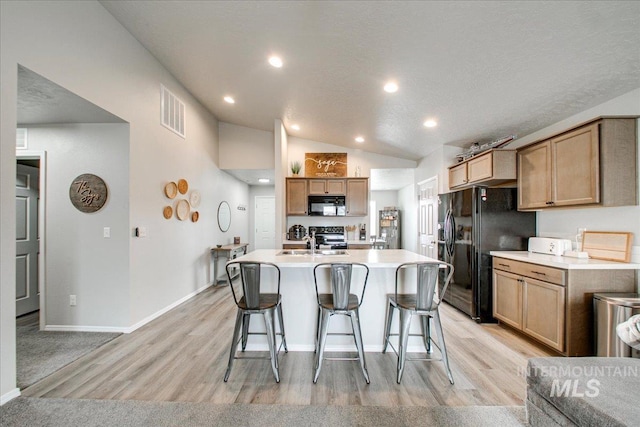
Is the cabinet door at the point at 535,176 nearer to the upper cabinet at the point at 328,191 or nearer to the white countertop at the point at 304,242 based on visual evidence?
the upper cabinet at the point at 328,191

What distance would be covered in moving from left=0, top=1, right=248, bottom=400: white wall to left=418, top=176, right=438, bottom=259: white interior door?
4.17 meters

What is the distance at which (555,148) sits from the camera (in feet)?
9.02

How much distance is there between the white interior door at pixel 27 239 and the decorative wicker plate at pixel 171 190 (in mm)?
1873

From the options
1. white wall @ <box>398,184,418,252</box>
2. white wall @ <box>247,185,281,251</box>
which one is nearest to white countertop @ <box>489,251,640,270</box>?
white wall @ <box>398,184,418,252</box>

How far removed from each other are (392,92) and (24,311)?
219 inches

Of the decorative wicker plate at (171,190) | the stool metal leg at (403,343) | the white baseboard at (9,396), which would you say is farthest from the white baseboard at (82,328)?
the stool metal leg at (403,343)

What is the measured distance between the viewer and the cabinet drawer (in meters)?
2.44

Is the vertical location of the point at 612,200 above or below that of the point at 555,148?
below

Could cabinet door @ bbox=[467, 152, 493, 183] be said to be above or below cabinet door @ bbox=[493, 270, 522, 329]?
above

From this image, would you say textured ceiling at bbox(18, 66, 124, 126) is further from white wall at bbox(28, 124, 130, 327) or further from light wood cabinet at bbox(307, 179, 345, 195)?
light wood cabinet at bbox(307, 179, 345, 195)

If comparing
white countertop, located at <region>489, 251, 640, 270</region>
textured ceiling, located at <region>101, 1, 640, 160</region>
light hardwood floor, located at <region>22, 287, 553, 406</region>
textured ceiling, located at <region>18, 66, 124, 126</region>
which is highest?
textured ceiling, located at <region>101, 1, 640, 160</region>

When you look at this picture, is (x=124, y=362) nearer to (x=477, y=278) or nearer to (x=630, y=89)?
(x=477, y=278)

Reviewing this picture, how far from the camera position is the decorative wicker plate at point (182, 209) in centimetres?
408

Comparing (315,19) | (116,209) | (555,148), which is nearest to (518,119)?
(555,148)
